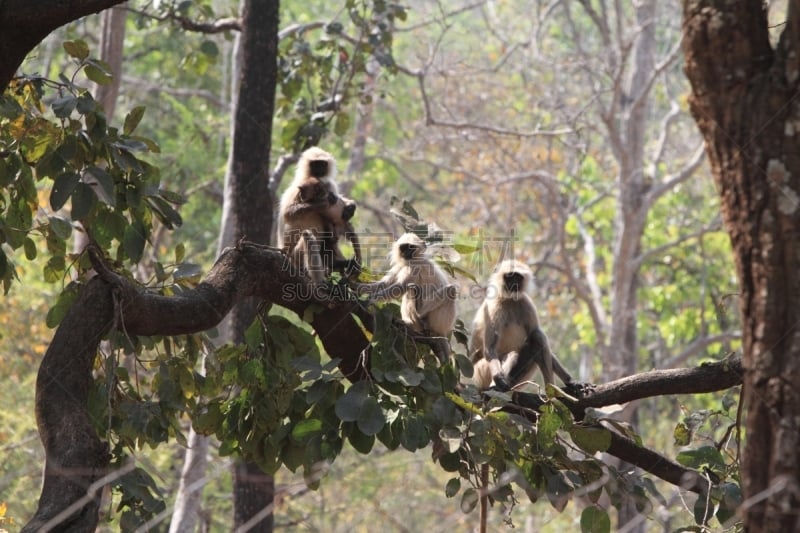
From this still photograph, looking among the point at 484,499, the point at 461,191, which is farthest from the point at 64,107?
the point at 461,191

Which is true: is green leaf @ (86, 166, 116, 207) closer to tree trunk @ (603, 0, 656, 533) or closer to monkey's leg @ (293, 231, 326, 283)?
monkey's leg @ (293, 231, 326, 283)

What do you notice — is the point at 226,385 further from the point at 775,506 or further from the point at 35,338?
the point at 35,338

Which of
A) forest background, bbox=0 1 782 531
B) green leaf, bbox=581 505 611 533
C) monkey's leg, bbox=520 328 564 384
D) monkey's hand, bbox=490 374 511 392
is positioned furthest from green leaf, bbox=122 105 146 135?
forest background, bbox=0 1 782 531

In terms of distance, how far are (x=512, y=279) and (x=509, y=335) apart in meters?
0.34

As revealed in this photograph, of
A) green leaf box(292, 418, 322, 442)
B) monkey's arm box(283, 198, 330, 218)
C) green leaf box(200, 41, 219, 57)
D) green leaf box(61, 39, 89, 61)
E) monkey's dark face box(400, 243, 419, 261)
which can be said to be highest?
green leaf box(200, 41, 219, 57)

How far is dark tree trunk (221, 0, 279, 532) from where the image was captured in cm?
623

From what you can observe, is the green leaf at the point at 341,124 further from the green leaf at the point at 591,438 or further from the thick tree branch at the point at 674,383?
the green leaf at the point at 591,438

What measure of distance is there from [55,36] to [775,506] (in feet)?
40.4

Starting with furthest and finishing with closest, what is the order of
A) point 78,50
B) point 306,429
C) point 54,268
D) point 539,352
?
point 539,352
point 54,268
point 78,50
point 306,429

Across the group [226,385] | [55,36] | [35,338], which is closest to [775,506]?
[226,385]

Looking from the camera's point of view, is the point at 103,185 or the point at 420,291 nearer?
the point at 103,185

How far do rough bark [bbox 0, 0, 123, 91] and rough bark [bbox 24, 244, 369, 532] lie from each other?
2.46 ft

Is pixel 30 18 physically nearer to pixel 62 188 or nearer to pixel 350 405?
pixel 62 188

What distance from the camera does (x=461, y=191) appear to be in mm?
17078
